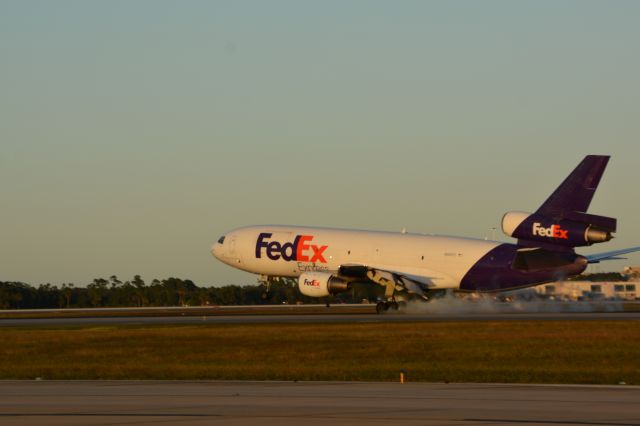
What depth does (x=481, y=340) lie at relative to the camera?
4491 cm

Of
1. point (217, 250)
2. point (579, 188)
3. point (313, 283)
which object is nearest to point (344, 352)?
point (579, 188)

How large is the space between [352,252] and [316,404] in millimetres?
50183

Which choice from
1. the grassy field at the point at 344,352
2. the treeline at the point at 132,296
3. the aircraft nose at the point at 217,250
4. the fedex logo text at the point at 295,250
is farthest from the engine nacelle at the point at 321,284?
the treeline at the point at 132,296

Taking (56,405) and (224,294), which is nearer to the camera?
(56,405)

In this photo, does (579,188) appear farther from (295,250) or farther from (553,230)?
(295,250)

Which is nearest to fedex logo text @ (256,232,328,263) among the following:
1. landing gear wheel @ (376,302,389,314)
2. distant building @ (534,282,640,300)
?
landing gear wheel @ (376,302,389,314)

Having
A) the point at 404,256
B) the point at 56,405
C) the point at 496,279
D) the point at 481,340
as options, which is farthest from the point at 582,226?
the point at 56,405

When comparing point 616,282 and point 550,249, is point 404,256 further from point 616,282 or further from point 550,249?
point 616,282

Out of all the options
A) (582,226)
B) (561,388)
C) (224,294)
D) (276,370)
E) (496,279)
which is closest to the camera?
(561,388)

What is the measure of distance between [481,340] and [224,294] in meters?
76.7

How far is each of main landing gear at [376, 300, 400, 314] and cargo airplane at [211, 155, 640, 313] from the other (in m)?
0.06

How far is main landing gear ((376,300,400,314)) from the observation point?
71.8 metres

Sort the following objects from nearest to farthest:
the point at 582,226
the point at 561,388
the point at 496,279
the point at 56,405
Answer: the point at 56,405 → the point at 561,388 → the point at 582,226 → the point at 496,279

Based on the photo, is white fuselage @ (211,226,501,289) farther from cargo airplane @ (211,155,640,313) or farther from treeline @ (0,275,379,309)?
treeline @ (0,275,379,309)
